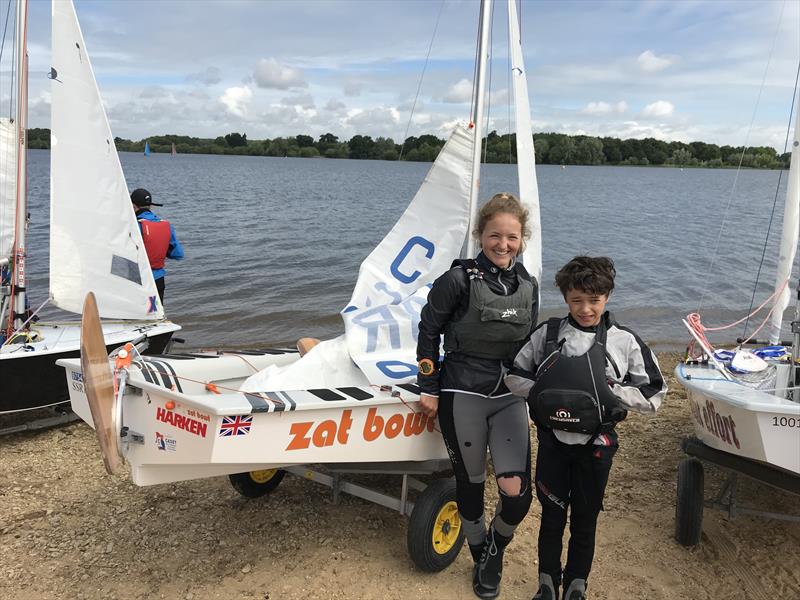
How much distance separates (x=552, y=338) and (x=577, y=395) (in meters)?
0.30

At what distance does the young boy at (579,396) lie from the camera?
8.87 ft

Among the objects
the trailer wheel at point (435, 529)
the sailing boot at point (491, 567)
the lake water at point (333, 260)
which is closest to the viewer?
the sailing boot at point (491, 567)

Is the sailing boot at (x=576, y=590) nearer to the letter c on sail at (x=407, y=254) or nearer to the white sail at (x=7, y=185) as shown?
the letter c on sail at (x=407, y=254)

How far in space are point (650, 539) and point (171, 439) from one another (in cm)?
274

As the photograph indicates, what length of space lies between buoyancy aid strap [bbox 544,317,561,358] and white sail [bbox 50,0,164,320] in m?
Result: 4.33

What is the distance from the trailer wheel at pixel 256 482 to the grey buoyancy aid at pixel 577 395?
6.79ft

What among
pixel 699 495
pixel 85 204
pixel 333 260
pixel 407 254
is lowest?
pixel 333 260

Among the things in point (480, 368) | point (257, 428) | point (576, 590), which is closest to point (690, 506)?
point (576, 590)

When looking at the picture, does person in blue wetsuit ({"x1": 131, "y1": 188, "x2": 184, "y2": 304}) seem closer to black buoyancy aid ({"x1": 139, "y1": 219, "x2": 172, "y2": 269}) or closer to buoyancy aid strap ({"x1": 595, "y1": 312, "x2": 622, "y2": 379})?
black buoyancy aid ({"x1": 139, "y1": 219, "x2": 172, "y2": 269})

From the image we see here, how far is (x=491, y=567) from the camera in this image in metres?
3.22

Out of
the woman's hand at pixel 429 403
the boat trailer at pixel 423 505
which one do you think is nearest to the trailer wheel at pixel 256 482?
the boat trailer at pixel 423 505

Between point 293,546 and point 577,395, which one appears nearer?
point 577,395

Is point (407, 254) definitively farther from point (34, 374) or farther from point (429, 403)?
point (34, 374)

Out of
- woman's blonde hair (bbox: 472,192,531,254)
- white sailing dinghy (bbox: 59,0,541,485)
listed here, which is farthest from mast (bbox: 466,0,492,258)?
woman's blonde hair (bbox: 472,192,531,254)
